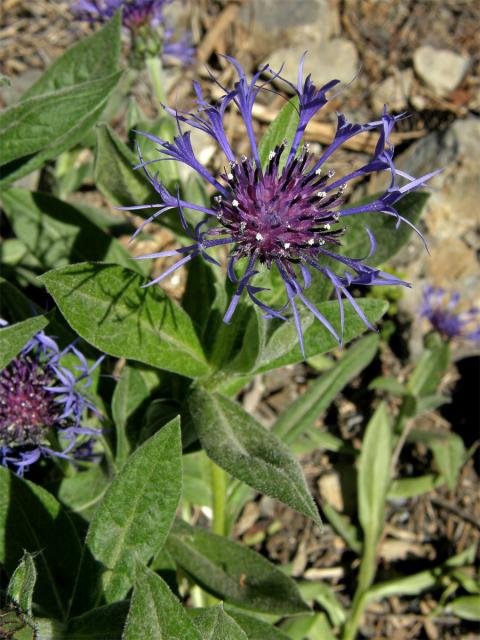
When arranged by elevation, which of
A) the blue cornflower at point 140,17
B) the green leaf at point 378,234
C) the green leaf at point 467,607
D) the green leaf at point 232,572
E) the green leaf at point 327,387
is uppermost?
the blue cornflower at point 140,17

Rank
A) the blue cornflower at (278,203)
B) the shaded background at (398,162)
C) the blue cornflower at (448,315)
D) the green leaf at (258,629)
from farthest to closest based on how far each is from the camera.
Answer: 1. the blue cornflower at (448,315)
2. the shaded background at (398,162)
3. the green leaf at (258,629)
4. the blue cornflower at (278,203)

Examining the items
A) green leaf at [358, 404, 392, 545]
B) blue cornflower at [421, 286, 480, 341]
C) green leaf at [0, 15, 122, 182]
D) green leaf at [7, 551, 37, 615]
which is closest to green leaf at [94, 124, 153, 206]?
green leaf at [0, 15, 122, 182]

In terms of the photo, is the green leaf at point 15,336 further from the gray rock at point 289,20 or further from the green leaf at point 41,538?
the gray rock at point 289,20

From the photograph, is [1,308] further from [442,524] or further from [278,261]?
[442,524]

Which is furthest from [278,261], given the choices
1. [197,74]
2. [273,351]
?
[197,74]

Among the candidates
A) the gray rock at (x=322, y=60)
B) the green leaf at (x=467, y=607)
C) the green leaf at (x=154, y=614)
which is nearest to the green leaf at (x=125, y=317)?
the green leaf at (x=154, y=614)
